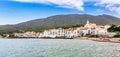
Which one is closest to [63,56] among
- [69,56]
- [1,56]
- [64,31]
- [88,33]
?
[69,56]

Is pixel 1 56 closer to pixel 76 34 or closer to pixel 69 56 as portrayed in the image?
pixel 69 56

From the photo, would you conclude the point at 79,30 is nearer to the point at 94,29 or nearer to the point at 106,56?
the point at 94,29

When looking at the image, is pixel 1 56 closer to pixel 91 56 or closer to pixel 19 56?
pixel 19 56

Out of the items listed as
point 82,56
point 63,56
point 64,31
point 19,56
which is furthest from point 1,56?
point 64,31

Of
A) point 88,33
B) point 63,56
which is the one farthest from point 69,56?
point 88,33

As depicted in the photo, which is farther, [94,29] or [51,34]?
[51,34]

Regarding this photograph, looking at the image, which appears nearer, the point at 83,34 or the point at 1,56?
the point at 1,56

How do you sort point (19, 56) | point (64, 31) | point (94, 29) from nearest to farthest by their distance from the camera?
point (19, 56)
point (94, 29)
point (64, 31)

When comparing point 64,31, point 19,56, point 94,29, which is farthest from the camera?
point 64,31
